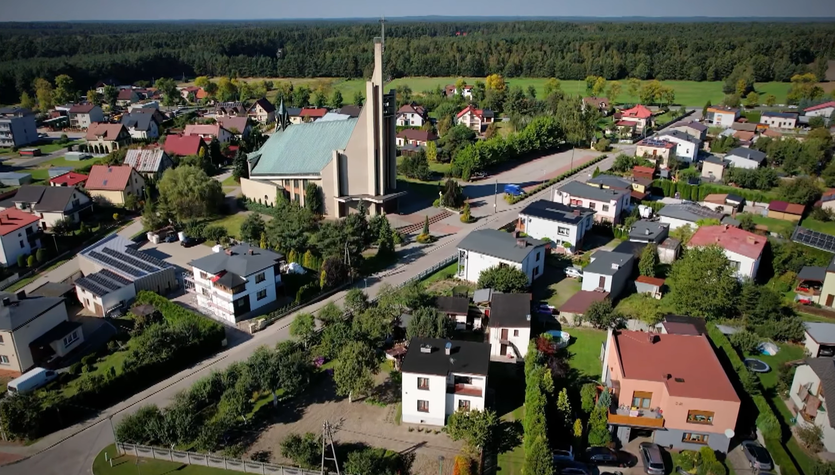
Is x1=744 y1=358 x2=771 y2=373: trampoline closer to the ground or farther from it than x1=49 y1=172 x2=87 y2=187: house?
closer to the ground

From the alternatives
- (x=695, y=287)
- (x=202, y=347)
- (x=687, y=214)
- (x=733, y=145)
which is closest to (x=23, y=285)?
(x=202, y=347)

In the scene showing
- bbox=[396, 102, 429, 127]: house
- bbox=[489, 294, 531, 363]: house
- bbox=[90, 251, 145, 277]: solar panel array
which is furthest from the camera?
bbox=[396, 102, 429, 127]: house

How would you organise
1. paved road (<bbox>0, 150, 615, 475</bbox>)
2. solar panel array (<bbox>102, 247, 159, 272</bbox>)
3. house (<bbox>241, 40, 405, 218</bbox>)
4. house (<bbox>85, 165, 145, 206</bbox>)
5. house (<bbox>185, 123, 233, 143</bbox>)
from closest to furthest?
paved road (<bbox>0, 150, 615, 475</bbox>), solar panel array (<bbox>102, 247, 159, 272</bbox>), house (<bbox>241, 40, 405, 218</bbox>), house (<bbox>85, 165, 145, 206</bbox>), house (<bbox>185, 123, 233, 143</bbox>)

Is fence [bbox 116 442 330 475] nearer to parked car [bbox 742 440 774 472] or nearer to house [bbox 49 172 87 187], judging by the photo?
parked car [bbox 742 440 774 472]

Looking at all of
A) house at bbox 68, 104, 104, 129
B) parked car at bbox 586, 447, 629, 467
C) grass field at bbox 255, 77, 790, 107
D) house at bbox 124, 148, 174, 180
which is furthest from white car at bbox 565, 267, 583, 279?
house at bbox 68, 104, 104, 129

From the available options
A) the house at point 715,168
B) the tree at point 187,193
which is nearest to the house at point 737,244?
the house at point 715,168

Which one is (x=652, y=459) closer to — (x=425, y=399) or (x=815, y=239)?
(x=425, y=399)

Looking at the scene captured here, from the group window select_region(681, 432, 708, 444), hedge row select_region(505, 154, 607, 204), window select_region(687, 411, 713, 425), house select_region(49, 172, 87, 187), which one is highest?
house select_region(49, 172, 87, 187)
